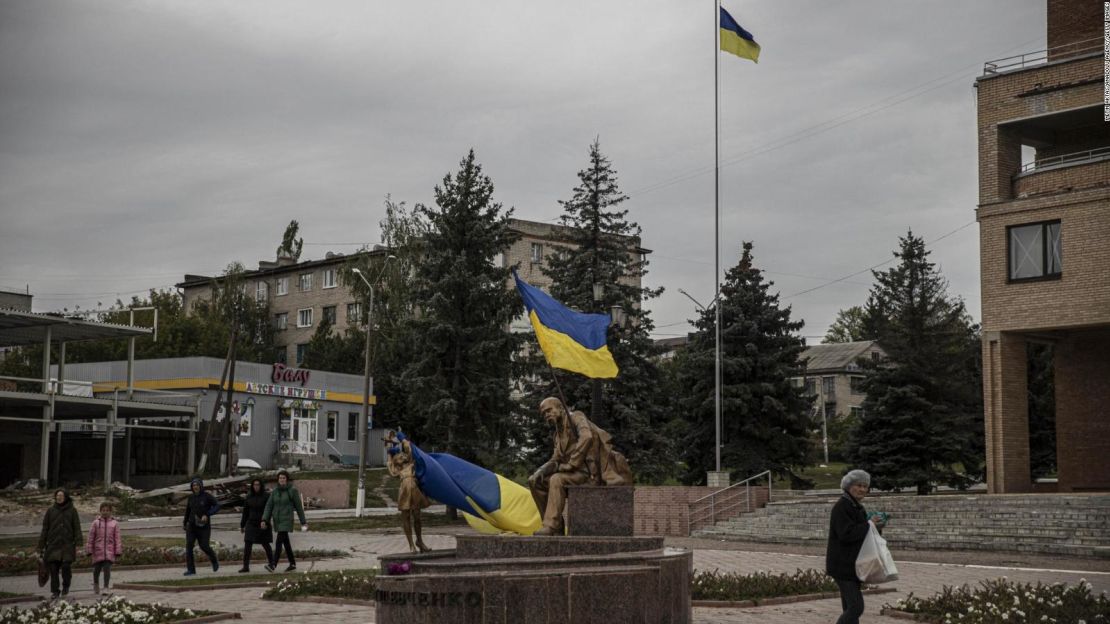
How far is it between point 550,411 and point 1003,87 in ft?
77.8

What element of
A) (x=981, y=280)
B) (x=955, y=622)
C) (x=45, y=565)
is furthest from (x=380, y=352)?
(x=955, y=622)

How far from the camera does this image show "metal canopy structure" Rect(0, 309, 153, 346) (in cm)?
3941

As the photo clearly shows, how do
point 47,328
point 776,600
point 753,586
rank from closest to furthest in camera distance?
point 776,600
point 753,586
point 47,328

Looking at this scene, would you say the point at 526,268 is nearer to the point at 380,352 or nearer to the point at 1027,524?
the point at 380,352

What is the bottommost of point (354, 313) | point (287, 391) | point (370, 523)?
point (370, 523)

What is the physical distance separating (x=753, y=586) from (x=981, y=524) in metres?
12.7

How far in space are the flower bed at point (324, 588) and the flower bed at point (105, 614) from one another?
1831 millimetres

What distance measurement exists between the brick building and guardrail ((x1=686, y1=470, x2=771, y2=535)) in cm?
640

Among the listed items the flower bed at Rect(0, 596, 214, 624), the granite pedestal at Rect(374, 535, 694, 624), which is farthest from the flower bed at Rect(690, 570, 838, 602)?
the flower bed at Rect(0, 596, 214, 624)

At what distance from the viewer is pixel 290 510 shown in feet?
63.0

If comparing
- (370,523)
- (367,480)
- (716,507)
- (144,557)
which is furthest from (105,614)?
(367,480)

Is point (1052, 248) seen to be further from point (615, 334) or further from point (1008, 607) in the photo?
point (1008, 607)

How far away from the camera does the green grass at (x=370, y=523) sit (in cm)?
3258

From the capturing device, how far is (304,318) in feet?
260
